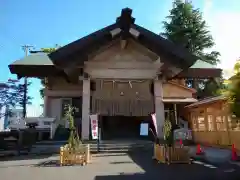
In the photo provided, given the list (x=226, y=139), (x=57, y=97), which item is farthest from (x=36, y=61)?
(x=226, y=139)

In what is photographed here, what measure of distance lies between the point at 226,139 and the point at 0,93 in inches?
918

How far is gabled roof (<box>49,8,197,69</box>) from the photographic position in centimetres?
1087

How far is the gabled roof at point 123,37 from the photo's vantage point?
10.9m

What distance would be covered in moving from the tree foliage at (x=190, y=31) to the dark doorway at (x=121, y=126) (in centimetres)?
1490

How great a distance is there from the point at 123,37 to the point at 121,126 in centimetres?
690

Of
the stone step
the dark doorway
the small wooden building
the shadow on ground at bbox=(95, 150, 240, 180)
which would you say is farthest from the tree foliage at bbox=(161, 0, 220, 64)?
the shadow on ground at bbox=(95, 150, 240, 180)

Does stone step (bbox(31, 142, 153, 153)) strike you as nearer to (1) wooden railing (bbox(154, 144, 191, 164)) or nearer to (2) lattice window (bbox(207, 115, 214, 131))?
(1) wooden railing (bbox(154, 144, 191, 164))

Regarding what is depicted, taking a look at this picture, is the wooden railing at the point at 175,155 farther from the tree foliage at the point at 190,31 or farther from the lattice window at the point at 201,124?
the tree foliage at the point at 190,31

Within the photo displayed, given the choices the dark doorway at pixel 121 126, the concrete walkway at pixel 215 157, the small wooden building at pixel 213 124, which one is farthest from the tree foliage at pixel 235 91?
the dark doorway at pixel 121 126

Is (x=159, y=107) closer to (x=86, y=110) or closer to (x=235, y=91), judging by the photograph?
(x=86, y=110)

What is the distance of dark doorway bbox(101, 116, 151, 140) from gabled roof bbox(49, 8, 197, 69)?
17.9 ft

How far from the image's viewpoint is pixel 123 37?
38.6 ft

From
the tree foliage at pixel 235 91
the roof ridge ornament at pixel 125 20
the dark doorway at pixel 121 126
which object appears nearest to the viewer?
the tree foliage at pixel 235 91

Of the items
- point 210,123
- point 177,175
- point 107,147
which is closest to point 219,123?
point 210,123
